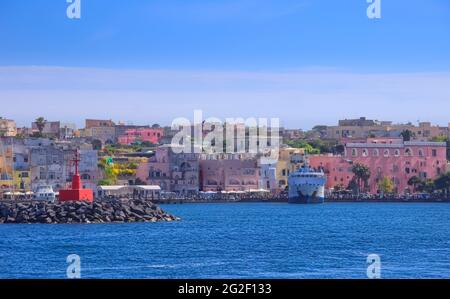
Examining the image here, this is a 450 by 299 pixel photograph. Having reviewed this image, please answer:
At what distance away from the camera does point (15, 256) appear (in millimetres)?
22031

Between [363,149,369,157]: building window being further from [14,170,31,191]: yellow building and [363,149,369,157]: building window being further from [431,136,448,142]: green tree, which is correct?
[14,170,31,191]: yellow building

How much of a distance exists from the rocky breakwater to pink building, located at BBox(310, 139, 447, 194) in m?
27.6

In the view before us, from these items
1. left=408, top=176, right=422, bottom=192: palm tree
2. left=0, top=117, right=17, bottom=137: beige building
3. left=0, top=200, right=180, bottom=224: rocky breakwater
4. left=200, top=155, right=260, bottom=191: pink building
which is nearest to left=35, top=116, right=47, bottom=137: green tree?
left=0, top=117, right=17, bottom=137: beige building

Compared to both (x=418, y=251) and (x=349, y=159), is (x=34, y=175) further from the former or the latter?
(x=418, y=251)

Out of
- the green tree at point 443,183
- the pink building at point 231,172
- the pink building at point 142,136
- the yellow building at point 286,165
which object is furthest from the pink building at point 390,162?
the pink building at point 142,136

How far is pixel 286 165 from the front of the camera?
65812mm

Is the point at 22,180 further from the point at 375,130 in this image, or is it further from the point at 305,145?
the point at 375,130

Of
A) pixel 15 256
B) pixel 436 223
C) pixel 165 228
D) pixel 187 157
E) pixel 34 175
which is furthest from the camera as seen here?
pixel 187 157

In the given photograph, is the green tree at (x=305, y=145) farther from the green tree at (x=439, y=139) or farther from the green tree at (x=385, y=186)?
the green tree at (x=385, y=186)

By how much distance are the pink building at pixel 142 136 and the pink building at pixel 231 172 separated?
16531mm

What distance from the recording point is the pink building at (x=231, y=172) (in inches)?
2486
